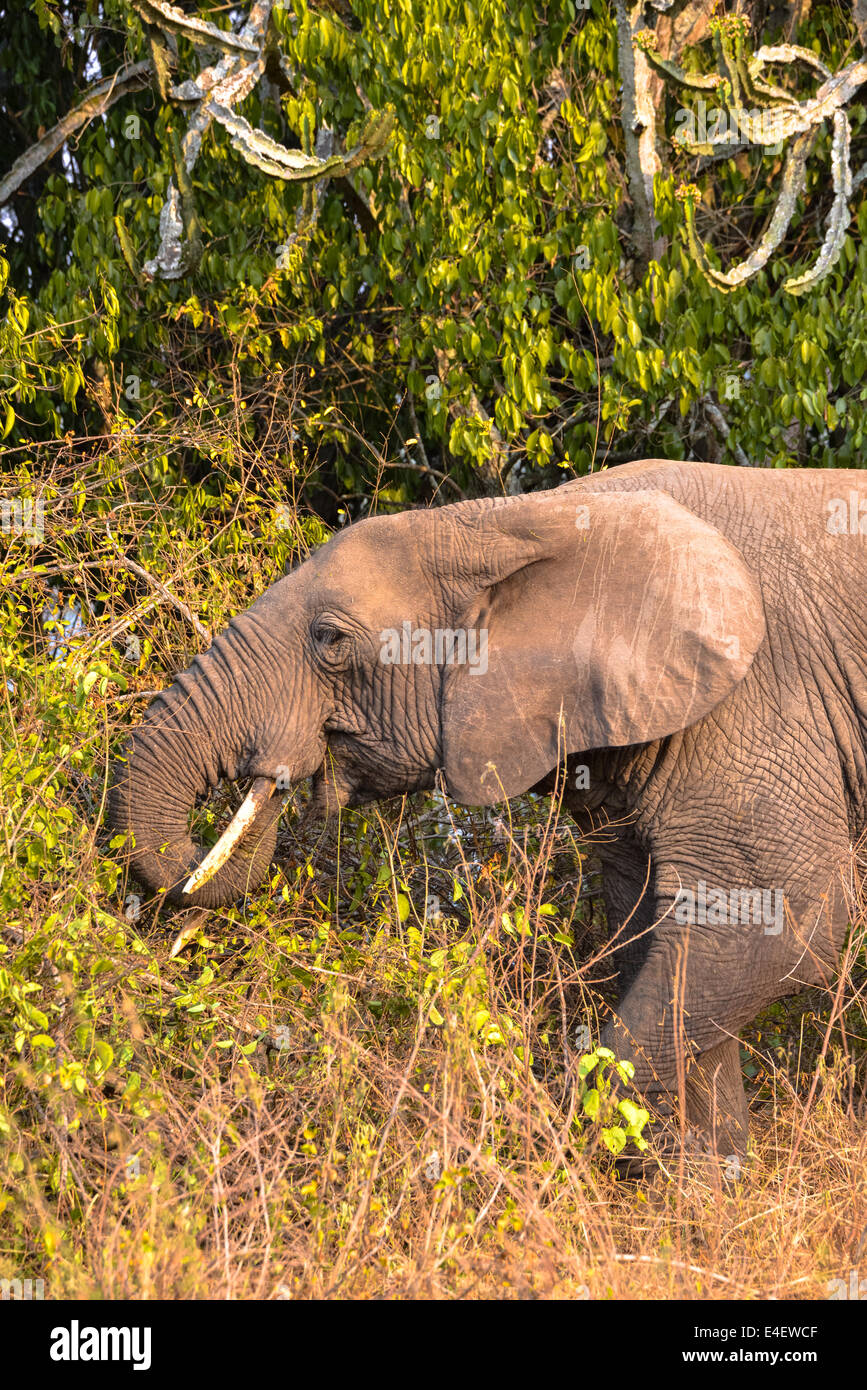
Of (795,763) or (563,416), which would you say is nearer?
(795,763)

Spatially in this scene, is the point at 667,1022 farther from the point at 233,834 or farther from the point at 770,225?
the point at 770,225

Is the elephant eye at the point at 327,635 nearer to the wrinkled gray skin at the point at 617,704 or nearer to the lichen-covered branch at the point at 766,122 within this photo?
the wrinkled gray skin at the point at 617,704

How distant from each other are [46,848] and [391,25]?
4.60 metres

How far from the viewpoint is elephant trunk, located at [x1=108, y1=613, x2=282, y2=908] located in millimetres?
4516

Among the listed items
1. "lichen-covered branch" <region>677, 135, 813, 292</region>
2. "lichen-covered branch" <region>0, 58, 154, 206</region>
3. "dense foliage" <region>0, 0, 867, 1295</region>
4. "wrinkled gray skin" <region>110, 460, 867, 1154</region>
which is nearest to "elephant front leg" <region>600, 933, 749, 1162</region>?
"wrinkled gray skin" <region>110, 460, 867, 1154</region>

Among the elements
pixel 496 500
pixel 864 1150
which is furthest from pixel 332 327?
pixel 864 1150

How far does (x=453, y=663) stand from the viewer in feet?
15.0

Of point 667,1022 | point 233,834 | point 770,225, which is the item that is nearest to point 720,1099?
point 667,1022

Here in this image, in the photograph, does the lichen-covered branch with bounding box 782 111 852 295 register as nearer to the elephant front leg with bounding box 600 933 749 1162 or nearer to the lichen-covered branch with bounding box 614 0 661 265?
the lichen-covered branch with bounding box 614 0 661 265

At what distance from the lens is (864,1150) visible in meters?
4.28

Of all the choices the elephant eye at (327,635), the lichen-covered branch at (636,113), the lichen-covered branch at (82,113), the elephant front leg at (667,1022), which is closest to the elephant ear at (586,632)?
the elephant eye at (327,635)

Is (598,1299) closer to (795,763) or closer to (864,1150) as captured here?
(864,1150)

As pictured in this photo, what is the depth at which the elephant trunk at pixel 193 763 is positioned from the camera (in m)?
4.52

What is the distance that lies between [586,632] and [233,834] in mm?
1270
